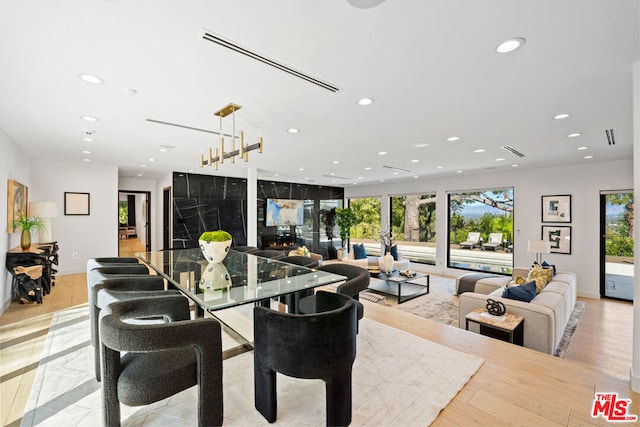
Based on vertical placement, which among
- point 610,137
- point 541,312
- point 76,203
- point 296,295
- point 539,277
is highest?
point 610,137

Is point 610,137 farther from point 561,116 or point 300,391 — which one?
point 300,391

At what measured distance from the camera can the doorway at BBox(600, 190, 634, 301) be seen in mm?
5496

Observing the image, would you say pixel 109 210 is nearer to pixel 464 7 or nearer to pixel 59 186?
pixel 59 186

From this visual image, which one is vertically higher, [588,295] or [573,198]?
[573,198]

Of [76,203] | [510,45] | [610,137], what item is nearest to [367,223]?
[610,137]

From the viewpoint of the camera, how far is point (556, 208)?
20.3ft

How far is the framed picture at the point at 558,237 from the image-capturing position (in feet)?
19.8

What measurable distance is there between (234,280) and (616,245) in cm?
724

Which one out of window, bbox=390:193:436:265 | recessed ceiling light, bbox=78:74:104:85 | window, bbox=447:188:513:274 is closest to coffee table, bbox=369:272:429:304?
window, bbox=447:188:513:274

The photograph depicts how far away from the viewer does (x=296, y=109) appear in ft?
9.80

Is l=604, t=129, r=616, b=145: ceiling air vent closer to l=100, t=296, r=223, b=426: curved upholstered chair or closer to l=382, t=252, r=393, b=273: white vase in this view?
l=382, t=252, r=393, b=273: white vase

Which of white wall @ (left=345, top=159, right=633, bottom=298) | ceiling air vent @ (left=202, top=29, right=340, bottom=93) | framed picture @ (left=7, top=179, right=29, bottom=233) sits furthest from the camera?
white wall @ (left=345, top=159, right=633, bottom=298)

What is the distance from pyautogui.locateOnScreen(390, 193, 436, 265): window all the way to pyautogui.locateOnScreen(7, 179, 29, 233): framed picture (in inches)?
338

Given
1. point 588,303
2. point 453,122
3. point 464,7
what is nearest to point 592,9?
point 464,7
